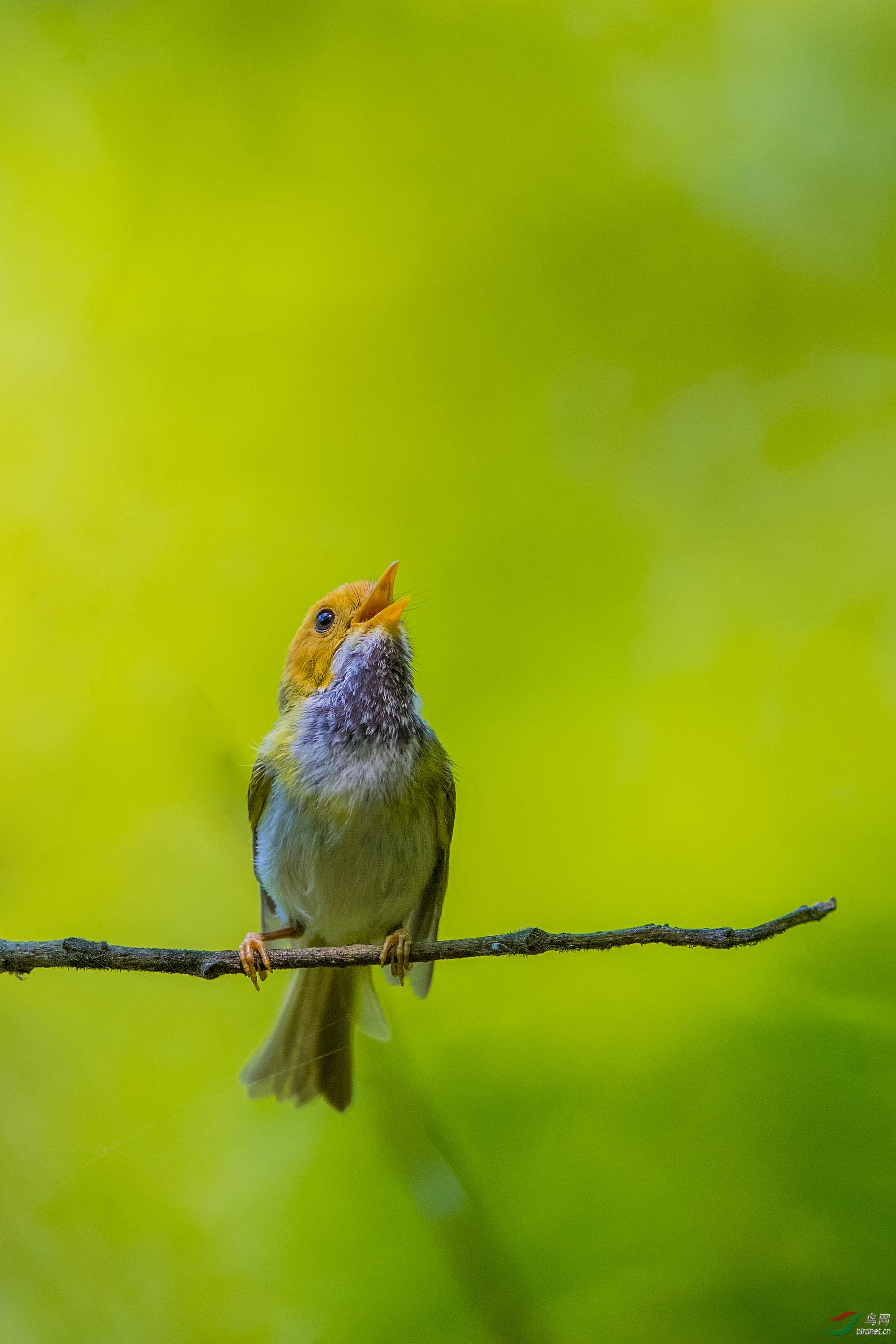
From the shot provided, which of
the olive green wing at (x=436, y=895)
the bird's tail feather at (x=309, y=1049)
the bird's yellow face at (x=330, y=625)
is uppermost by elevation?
the bird's yellow face at (x=330, y=625)

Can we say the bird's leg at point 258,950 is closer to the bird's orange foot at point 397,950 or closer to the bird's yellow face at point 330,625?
the bird's orange foot at point 397,950

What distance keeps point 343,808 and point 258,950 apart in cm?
17

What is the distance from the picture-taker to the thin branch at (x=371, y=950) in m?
0.70

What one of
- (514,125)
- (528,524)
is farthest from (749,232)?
(528,524)

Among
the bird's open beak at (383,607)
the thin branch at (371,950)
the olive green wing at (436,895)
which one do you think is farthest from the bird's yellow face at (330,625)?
the thin branch at (371,950)

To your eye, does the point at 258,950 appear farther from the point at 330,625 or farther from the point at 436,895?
the point at 330,625

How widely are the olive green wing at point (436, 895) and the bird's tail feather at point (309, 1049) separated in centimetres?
7

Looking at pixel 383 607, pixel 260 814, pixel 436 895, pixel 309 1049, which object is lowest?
pixel 309 1049

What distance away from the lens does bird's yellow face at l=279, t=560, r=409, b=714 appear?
0.95m

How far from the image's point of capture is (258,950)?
0.95 meters

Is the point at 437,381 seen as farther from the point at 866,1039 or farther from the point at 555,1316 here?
the point at 555,1316

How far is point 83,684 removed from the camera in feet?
3.72

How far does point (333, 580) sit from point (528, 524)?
0.28m

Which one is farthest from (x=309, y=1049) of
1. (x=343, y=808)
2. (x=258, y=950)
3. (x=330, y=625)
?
(x=330, y=625)
